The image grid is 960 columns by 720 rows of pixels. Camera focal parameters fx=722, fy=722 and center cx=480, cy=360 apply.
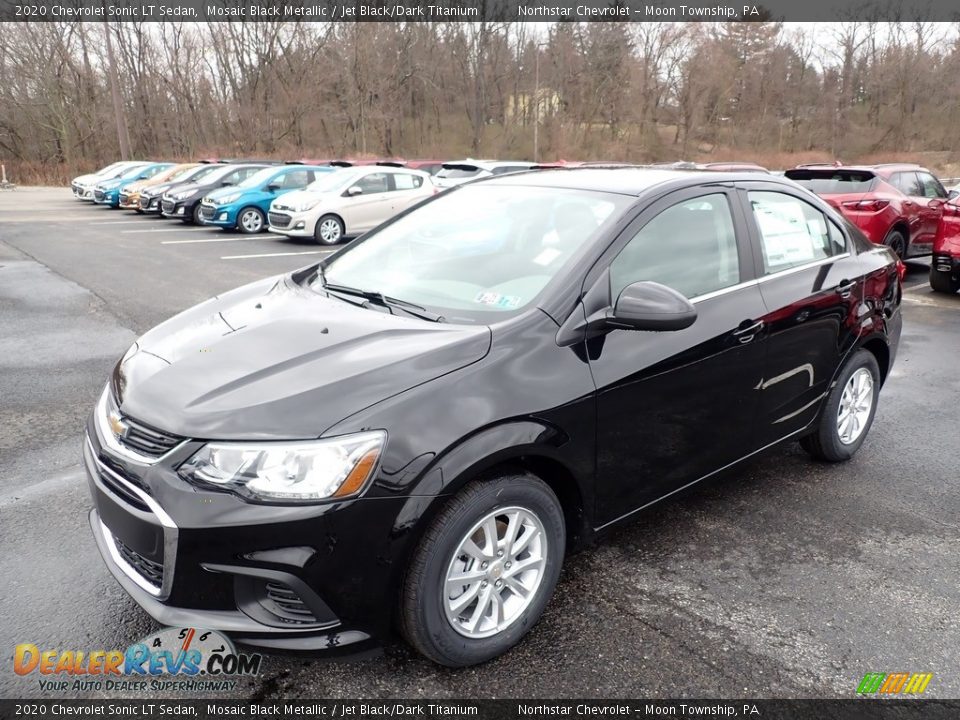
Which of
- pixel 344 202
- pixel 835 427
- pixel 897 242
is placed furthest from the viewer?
pixel 344 202

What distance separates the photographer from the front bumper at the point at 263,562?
2.13 m

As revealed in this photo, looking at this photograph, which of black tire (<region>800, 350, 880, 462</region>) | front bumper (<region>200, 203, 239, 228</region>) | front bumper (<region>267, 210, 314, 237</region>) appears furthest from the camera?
front bumper (<region>200, 203, 239, 228</region>)

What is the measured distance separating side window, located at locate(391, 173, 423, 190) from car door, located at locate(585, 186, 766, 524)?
13012 millimetres

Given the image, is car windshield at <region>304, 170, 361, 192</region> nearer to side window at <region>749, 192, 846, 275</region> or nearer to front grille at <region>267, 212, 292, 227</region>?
front grille at <region>267, 212, 292, 227</region>

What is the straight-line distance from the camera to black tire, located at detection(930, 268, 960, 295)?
9.28m

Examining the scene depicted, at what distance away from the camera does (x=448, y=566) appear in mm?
2354

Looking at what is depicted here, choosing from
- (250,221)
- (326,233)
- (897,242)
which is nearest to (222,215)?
(250,221)

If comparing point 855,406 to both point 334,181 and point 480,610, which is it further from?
point 334,181

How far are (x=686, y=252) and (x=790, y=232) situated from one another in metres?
0.92

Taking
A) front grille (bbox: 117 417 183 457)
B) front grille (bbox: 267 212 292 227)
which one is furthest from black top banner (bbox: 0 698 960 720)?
front grille (bbox: 267 212 292 227)

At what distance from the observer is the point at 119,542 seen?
97.3 inches

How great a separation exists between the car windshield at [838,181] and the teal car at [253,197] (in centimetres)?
1060

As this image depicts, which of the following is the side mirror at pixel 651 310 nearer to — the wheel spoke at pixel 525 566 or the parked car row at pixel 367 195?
the wheel spoke at pixel 525 566

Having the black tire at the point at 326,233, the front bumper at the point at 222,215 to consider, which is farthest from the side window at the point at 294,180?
the black tire at the point at 326,233
